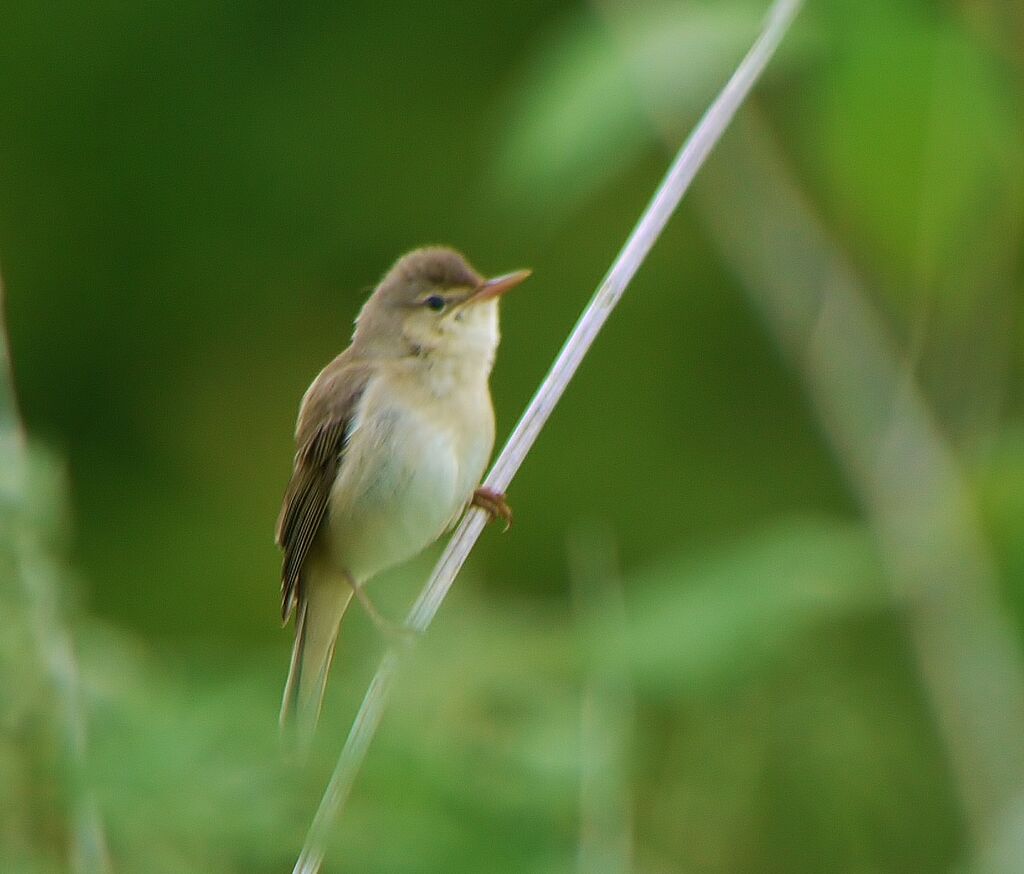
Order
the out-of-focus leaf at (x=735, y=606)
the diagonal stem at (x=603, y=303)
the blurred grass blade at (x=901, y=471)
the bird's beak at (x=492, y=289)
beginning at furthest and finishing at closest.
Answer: the bird's beak at (x=492, y=289) → the blurred grass blade at (x=901, y=471) → the diagonal stem at (x=603, y=303) → the out-of-focus leaf at (x=735, y=606)

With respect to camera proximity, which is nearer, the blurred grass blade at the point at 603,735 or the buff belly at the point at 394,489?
the blurred grass blade at the point at 603,735

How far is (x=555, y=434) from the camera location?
18.9 ft

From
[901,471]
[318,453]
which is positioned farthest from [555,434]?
[901,471]

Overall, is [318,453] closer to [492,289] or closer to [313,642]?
[313,642]

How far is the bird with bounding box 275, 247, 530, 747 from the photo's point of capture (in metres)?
3.29

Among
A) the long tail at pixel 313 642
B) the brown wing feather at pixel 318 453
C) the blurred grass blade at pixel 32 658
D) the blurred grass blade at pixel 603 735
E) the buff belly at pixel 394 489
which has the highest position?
the brown wing feather at pixel 318 453

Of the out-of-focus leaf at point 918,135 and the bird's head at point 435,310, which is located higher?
the bird's head at point 435,310

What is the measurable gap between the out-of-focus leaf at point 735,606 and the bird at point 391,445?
1.93ft

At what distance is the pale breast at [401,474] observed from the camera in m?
3.27

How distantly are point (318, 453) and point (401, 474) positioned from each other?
0.82 ft

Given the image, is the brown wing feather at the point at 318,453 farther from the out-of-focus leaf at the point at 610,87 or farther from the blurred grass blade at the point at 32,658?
the blurred grass blade at the point at 32,658

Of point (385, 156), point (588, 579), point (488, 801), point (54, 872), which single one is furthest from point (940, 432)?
point (385, 156)

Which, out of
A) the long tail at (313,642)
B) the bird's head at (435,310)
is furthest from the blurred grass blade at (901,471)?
the long tail at (313,642)

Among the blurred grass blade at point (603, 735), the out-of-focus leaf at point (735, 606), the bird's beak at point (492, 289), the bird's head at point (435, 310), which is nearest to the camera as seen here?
the blurred grass blade at point (603, 735)
